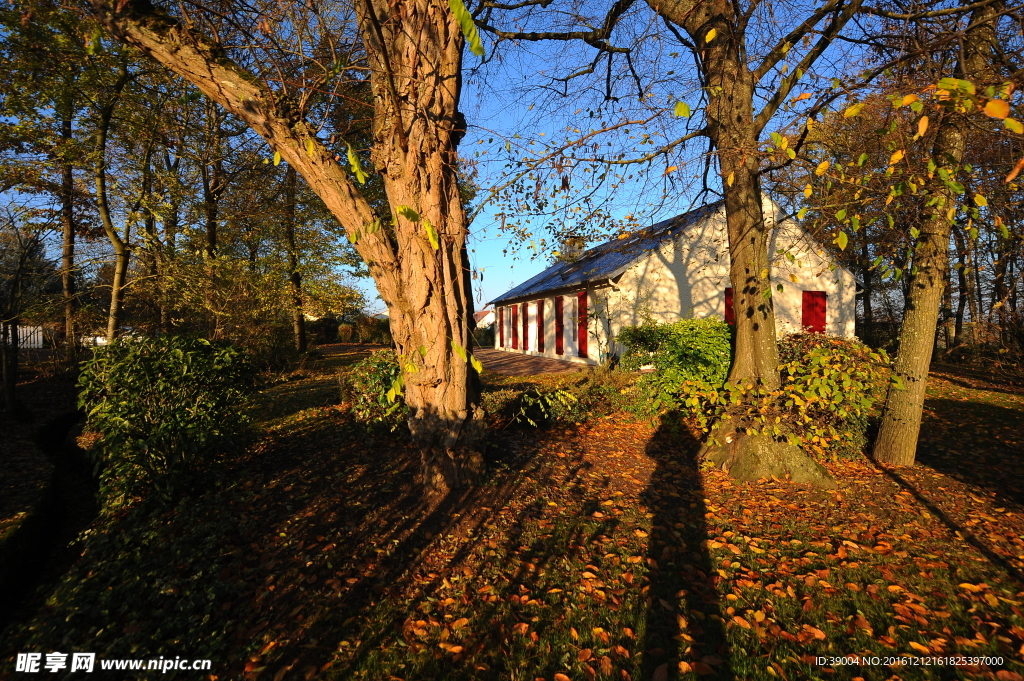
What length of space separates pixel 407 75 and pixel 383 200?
42.4 feet

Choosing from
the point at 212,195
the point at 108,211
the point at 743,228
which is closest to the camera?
the point at 743,228

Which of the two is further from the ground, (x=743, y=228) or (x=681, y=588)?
(x=743, y=228)

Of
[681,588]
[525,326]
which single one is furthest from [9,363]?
[525,326]

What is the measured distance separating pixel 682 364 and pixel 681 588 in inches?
160

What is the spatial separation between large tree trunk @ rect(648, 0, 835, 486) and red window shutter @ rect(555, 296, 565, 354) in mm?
11749

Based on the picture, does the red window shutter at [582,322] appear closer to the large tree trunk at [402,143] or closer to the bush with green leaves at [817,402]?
the bush with green leaves at [817,402]

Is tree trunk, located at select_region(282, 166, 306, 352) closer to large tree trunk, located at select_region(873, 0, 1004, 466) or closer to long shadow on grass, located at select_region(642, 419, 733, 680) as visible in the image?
long shadow on grass, located at select_region(642, 419, 733, 680)

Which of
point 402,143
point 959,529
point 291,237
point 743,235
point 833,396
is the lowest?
point 959,529

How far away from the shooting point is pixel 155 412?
4711 mm

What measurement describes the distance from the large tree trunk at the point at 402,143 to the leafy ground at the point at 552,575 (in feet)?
5.09

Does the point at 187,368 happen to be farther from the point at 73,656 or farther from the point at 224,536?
the point at 73,656

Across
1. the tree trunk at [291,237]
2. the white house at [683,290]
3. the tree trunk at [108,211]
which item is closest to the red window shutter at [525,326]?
the white house at [683,290]

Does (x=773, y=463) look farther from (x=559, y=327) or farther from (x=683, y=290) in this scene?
(x=559, y=327)

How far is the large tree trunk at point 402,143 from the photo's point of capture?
3738mm
